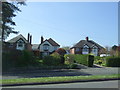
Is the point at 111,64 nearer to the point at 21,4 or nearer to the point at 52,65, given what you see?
the point at 52,65

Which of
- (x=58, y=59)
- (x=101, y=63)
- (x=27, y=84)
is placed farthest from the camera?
(x=101, y=63)

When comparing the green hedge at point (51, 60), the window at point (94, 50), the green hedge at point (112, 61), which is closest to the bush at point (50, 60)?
the green hedge at point (51, 60)

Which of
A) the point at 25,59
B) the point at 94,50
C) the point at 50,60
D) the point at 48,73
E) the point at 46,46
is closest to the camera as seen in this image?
the point at 48,73

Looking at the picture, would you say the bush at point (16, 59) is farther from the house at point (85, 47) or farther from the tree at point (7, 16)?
the house at point (85, 47)

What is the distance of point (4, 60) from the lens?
26.6m

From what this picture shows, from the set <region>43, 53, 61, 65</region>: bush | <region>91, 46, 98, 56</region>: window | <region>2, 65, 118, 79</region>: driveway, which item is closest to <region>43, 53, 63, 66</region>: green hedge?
<region>43, 53, 61, 65</region>: bush

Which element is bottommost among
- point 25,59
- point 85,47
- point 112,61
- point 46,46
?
point 112,61

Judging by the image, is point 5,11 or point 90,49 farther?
point 90,49

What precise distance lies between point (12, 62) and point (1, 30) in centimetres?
452

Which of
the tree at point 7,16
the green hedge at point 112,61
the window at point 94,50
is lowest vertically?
the green hedge at point 112,61

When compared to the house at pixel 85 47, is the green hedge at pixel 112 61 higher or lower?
lower

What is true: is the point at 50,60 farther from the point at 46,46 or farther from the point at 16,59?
the point at 46,46

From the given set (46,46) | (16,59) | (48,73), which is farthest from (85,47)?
(48,73)

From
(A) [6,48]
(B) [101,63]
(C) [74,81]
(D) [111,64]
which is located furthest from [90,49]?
(C) [74,81]
